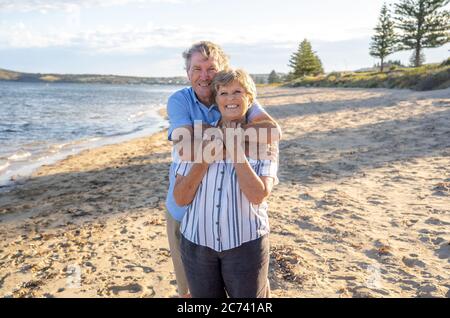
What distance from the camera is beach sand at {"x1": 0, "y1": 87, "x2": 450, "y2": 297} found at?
422 centimetres

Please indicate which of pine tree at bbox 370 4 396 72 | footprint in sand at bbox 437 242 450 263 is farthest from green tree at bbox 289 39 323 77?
footprint in sand at bbox 437 242 450 263

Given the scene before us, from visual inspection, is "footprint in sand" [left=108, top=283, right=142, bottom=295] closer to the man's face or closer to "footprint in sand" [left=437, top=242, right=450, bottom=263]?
the man's face

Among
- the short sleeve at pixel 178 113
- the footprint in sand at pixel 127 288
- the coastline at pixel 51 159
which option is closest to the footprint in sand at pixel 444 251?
the footprint in sand at pixel 127 288

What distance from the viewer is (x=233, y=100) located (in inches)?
90.2

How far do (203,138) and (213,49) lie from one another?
698 mm

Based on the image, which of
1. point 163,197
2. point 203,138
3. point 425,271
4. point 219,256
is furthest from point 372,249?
point 163,197

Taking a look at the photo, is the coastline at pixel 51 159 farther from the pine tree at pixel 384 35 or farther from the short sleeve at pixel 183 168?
the pine tree at pixel 384 35

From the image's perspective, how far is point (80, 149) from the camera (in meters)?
14.8

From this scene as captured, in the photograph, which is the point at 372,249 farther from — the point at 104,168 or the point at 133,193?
the point at 104,168

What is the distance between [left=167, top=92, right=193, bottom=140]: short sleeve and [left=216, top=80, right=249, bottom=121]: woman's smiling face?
0.87 ft

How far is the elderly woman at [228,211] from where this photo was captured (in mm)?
2287

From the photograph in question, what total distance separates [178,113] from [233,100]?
43 centimetres

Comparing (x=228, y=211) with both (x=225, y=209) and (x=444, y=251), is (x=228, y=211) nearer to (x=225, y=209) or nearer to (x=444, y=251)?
(x=225, y=209)

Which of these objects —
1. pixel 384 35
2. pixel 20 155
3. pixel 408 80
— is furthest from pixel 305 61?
pixel 20 155
